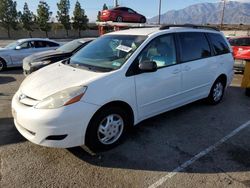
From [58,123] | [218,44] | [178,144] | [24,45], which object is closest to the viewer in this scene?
[58,123]

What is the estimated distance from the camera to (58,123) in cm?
315

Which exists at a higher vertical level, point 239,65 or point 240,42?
point 240,42

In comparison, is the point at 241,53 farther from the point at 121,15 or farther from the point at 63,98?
the point at 121,15

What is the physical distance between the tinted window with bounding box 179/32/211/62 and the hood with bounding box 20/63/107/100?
190 centimetres

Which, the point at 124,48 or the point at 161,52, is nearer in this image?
the point at 124,48

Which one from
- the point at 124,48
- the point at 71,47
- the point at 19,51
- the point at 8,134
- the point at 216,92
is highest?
the point at 124,48

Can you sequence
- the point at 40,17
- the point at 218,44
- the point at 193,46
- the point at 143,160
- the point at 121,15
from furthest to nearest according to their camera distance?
the point at 40,17 → the point at 121,15 → the point at 218,44 → the point at 193,46 → the point at 143,160

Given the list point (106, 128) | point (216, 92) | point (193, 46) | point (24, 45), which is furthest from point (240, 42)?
point (24, 45)

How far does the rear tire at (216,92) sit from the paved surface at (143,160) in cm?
99

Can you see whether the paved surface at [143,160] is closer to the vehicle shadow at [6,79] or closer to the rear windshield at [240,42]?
the vehicle shadow at [6,79]

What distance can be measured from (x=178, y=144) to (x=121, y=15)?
47.3 ft

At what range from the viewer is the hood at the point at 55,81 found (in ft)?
11.3

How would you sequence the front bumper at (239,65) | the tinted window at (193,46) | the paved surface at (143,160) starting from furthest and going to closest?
the front bumper at (239,65) < the tinted window at (193,46) < the paved surface at (143,160)

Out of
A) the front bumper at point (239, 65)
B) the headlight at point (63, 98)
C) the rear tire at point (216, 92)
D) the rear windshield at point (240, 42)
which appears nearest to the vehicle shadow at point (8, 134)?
the headlight at point (63, 98)
